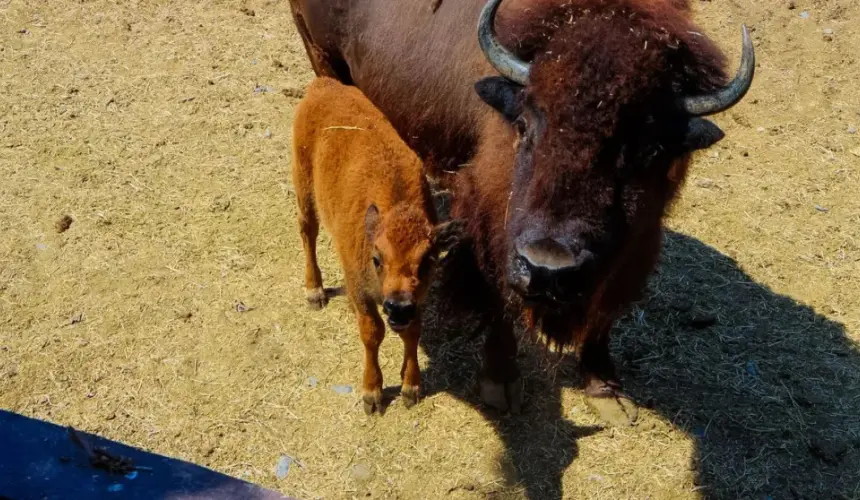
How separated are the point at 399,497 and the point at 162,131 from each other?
14.5 feet

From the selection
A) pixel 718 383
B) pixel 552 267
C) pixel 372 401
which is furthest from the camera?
pixel 718 383

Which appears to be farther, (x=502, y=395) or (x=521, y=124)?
(x=502, y=395)

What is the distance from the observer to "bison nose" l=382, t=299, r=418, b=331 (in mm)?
3967

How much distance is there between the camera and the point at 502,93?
148 inches

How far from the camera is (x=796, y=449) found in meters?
4.73

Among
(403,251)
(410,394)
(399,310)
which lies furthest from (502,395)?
(403,251)

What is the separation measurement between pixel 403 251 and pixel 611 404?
6.41 ft

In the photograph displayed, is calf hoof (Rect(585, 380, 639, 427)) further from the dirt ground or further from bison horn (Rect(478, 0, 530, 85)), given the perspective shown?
bison horn (Rect(478, 0, 530, 85))

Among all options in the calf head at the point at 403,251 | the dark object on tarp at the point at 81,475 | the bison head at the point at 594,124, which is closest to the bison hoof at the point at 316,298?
the calf head at the point at 403,251

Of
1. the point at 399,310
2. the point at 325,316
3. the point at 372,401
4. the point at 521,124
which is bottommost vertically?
the point at 325,316

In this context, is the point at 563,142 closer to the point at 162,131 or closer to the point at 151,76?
the point at 162,131

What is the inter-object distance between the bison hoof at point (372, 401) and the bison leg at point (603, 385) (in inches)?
55.5

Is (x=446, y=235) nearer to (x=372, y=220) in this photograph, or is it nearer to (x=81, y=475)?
(x=372, y=220)

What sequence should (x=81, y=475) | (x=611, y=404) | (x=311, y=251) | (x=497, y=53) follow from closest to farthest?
(x=81, y=475) → (x=497, y=53) → (x=611, y=404) → (x=311, y=251)
